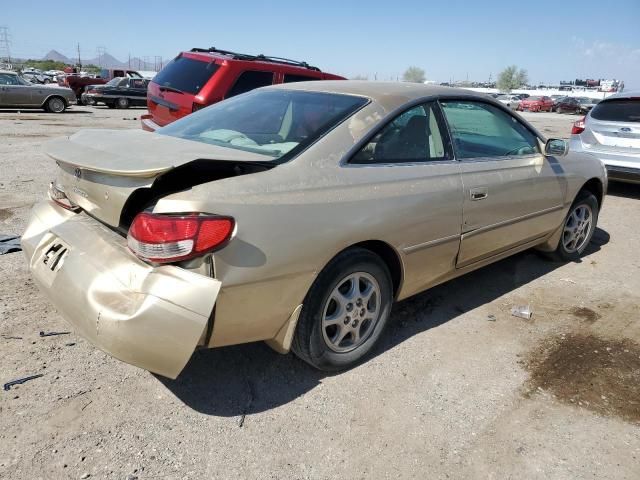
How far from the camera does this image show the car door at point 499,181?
134 inches

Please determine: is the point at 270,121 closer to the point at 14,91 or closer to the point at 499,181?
the point at 499,181

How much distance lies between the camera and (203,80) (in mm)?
7039

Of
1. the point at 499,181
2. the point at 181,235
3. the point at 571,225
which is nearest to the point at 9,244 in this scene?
the point at 181,235

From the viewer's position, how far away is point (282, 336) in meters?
2.56

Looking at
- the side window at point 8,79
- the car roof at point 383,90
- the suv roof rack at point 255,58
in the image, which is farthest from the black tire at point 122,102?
the car roof at point 383,90

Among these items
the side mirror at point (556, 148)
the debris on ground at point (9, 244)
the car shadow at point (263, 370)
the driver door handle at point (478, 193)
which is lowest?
the car shadow at point (263, 370)

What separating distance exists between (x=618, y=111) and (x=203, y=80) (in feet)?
19.7

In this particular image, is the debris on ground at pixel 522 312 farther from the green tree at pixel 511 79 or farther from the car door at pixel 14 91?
the green tree at pixel 511 79

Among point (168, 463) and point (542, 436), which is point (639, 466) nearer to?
point (542, 436)

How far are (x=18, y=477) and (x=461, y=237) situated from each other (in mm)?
2696

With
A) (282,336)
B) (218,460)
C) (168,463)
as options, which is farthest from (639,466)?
(168,463)

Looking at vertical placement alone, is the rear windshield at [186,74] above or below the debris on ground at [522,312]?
above

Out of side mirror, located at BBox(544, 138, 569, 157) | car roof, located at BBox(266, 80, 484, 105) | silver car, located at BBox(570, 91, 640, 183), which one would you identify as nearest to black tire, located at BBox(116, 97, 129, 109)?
silver car, located at BBox(570, 91, 640, 183)

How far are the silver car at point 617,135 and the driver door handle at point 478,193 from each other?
16.1 feet
